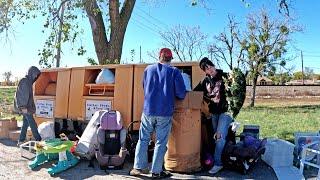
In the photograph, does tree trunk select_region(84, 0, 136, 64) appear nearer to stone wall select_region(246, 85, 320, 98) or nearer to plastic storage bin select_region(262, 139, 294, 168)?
plastic storage bin select_region(262, 139, 294, 168)

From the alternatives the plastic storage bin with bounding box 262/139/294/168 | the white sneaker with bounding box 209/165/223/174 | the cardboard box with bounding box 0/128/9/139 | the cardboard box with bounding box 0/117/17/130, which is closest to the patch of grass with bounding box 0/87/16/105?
the cardboard box with bounding box 0/117/17/130

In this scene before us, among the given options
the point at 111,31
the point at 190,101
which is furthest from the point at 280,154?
the point at 111,31

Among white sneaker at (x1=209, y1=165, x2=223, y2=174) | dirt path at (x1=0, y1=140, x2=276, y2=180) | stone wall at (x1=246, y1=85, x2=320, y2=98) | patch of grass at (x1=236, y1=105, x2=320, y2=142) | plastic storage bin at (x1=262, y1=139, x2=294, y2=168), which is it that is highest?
stone wall at (x1=246, y1=85, x2=320, y2=98)

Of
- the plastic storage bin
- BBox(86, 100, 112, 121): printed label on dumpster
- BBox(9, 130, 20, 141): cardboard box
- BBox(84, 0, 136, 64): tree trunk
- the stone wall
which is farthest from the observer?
the stone wall

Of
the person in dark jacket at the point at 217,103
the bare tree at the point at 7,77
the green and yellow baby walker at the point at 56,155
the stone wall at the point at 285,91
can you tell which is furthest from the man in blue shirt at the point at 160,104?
the bare tree at the point at 7,77

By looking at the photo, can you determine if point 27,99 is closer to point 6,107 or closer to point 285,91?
point 6,107

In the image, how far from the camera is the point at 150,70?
616 centimetres

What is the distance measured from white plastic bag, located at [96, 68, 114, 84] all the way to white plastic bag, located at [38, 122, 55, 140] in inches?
66.3

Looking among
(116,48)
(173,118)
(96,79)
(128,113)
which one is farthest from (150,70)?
(116,48)

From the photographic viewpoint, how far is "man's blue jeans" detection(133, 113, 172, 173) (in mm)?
5992

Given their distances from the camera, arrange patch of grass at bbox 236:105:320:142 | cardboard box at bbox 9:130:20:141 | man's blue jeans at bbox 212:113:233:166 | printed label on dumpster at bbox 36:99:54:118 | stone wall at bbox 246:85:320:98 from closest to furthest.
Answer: man's blue jeans at bbox 212:113:233:166
printed label on dumpster at bbox 36:99:54:118
cardboard box at bbox 9:130:20:141
patch of grass at bbox 236:105:320:142
stone wall at bbox 246:85:320:98

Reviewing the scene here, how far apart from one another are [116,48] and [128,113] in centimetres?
515

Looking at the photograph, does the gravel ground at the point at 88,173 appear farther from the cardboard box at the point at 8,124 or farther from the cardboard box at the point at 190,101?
the cardboard box at the point at 8,124

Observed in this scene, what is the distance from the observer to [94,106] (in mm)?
8188
